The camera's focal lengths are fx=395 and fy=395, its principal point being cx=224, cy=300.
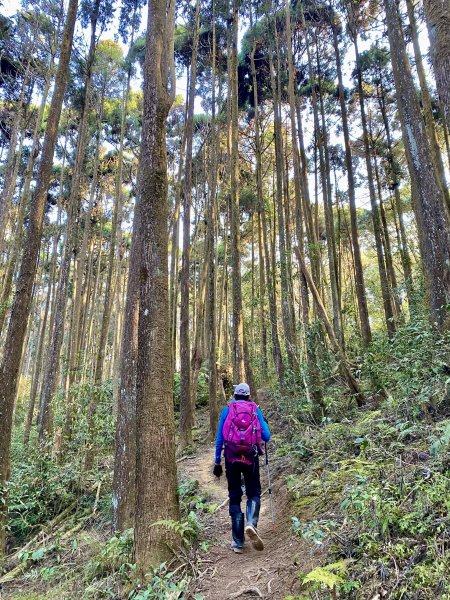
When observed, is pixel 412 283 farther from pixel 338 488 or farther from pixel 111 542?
pixel 111 542

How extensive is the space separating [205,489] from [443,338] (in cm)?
479

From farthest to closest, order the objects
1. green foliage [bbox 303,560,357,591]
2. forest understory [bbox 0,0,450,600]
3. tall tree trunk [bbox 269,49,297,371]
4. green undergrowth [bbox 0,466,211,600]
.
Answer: tall tree trunk [bbox 269,49,297,371]
green undergrowth [bbox 0,466,211,600]
forest understory [bbox 0,0,450,600]
green foliage [bbox 303,560,357,591]

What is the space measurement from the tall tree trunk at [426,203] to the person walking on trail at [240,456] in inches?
118

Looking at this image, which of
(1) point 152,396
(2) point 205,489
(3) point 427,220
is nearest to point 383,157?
(3) point 427,220

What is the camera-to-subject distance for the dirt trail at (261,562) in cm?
327

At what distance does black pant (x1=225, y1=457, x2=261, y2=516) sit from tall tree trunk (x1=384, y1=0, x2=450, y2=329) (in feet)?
10.7

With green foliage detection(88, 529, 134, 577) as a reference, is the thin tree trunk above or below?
above

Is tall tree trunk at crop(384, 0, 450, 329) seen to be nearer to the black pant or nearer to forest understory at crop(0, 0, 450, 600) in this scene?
forest understory at crop(0, 0, 450, 600)

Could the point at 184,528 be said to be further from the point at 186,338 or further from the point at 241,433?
the point at 186,338

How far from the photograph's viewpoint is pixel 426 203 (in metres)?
6.05

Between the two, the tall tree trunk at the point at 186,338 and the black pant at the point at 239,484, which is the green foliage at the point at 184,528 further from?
the tall tree trunk at the point at 186,338

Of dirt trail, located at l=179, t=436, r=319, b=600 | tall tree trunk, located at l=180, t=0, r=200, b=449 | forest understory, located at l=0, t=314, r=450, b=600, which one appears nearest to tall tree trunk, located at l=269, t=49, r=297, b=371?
forest understory, located at l=0, t=314, r=450, b=600

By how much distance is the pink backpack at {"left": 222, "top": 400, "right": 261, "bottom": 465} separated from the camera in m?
4.22

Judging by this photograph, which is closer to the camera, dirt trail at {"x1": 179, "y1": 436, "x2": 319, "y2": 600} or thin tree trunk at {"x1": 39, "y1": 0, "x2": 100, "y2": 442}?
dirt trail at {"x1": 179, "y1": 436, "x2": 319, "y2": 600}
